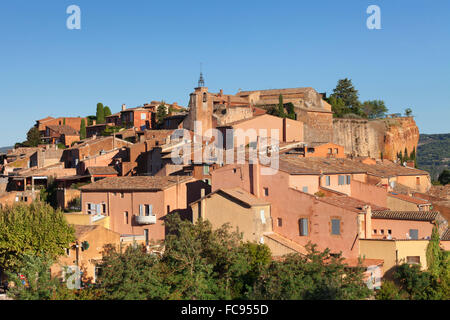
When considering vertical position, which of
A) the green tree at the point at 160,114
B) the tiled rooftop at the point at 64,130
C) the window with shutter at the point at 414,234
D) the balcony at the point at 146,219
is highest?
the green tree at the point at 160,114

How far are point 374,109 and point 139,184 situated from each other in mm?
47855

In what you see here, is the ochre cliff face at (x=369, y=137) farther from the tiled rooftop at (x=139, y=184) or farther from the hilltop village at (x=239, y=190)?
the tiled rooftop at (x=139, y=184)

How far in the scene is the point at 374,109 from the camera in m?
73.9

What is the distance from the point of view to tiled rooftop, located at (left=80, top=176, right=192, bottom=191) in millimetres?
32969

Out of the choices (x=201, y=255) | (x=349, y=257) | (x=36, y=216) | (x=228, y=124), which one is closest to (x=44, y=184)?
(x=228, y=124)

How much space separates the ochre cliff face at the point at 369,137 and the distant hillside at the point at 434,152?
65.7 m

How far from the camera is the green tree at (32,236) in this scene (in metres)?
26.5

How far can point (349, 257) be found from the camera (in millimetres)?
26188

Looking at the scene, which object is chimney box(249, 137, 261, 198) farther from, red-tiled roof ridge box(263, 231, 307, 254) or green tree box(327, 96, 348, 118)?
green tree box(327, 96, 348, 118)

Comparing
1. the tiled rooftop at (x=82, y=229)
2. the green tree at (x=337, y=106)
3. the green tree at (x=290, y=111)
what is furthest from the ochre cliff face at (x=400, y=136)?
the tiled rooftop at (x=82, y=229)

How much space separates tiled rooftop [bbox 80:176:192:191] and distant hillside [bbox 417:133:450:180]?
101889mm

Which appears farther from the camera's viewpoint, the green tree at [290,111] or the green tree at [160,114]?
the green tree at [160,114]
